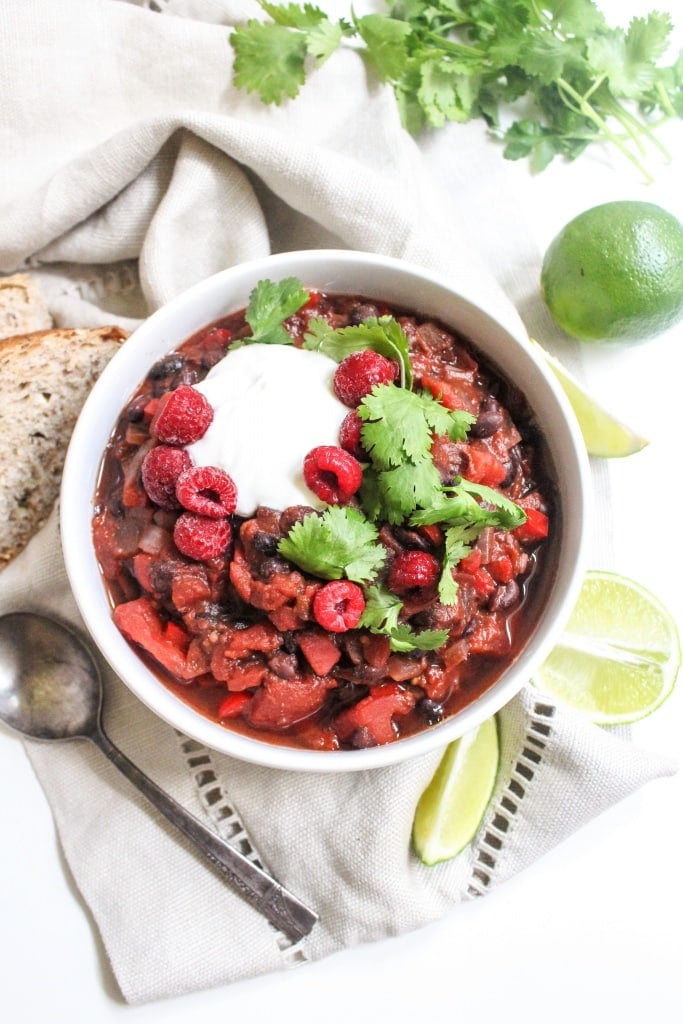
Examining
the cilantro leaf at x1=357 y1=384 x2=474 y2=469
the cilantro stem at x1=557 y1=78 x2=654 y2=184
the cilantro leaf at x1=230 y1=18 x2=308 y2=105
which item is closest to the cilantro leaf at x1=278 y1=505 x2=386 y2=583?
the cilantro leaf at x1=357 y1=384 x2=474 y2=469

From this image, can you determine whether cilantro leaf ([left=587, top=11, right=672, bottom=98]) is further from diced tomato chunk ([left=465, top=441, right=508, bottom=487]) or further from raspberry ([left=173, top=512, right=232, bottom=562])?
raspberry ([left=173, top=512, right=232, bottom=562])

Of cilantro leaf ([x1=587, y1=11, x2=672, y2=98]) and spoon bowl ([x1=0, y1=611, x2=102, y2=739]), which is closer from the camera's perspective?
spoon bowl ([x1=0, y1=611, x2=102, y2=739])

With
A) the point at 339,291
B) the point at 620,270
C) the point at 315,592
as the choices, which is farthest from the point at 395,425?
the point at 620,270

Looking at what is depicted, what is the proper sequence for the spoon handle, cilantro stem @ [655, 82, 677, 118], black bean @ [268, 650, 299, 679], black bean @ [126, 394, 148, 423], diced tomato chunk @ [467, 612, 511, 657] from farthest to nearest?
cilantro stem @ [655, 82, 677, 118]
the spoon handle
black bean @ [126, 394, 148, 423]
diced tomato chunk @ [467, 612, 511, 657]
black bean @ [268, 650, 299, 679]

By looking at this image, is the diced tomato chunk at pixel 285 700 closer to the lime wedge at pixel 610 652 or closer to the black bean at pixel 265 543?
the black bean at pixel 265 543

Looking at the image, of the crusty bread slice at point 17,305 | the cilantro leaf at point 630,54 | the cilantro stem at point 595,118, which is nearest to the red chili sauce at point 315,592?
the crusty bread slice at point 17,305
